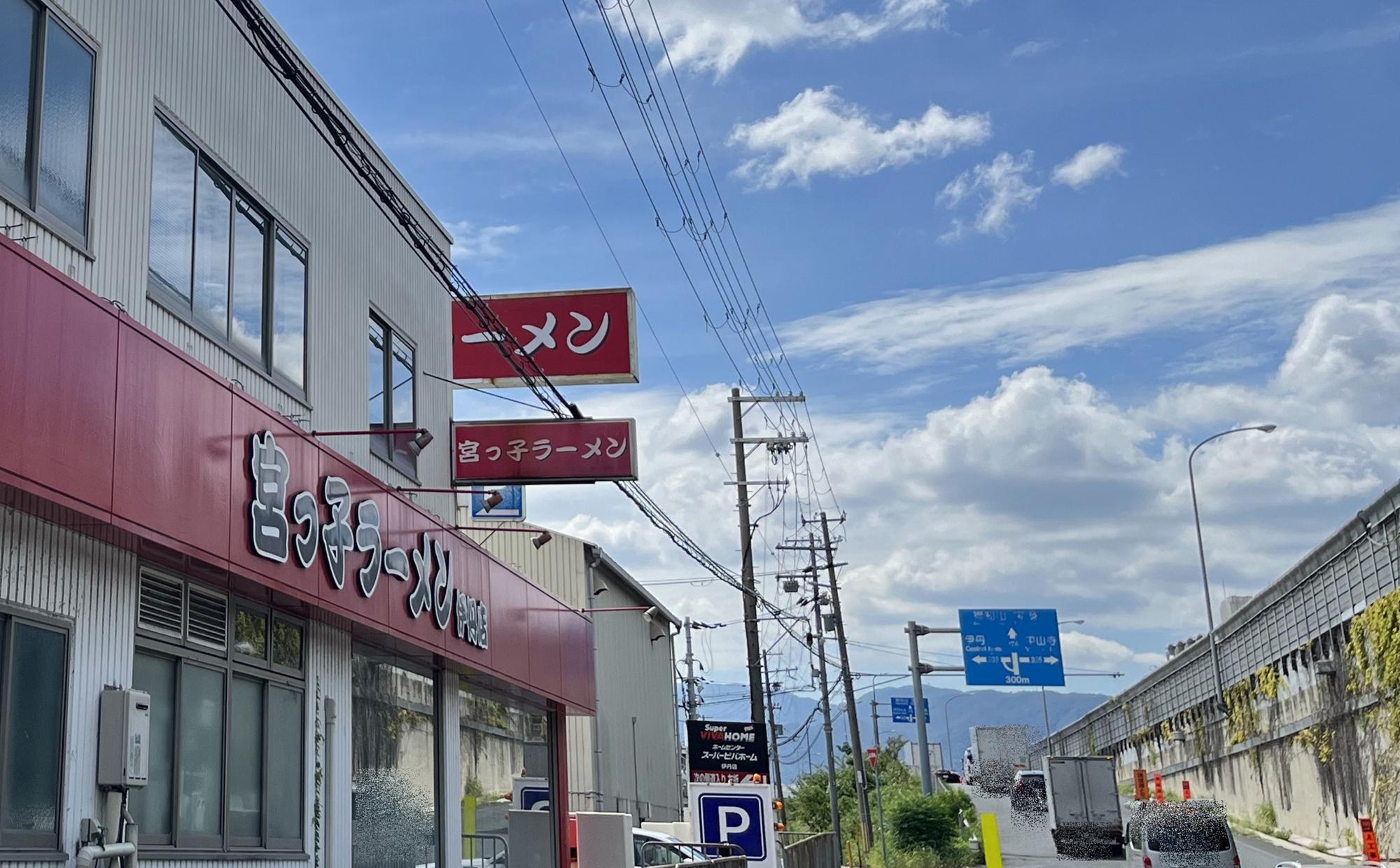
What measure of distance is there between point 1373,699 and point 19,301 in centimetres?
2991

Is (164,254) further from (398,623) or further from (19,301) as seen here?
(398,623)

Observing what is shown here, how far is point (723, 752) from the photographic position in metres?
21.0

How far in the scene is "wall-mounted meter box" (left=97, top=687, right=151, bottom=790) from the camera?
369 inches

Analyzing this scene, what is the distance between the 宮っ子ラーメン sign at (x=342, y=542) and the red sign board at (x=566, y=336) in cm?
356

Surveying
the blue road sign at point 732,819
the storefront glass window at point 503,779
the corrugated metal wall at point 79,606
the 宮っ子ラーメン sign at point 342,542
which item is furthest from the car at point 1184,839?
the corrugated metal wall at point 79,606

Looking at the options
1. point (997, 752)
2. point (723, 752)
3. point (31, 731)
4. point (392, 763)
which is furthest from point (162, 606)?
point (997, 752)

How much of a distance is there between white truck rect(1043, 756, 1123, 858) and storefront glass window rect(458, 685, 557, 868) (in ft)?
82.8

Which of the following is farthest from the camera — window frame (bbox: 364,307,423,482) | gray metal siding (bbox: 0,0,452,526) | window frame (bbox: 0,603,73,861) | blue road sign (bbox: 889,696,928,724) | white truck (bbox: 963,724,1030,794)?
blue road sign (bbox: 889,696,928,724)

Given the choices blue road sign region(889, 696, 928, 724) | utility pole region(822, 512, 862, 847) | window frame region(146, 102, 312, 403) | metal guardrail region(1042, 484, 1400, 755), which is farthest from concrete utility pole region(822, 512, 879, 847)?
window frame region(146, 102, 312, 403)

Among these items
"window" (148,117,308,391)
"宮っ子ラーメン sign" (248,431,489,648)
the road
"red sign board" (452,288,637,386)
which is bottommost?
the road

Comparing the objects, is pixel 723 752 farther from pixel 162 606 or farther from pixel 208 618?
pixel 162 606

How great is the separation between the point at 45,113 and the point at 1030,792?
46.8 m

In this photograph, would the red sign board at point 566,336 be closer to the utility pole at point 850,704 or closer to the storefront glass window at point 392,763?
the storefront glass window at point 392,763

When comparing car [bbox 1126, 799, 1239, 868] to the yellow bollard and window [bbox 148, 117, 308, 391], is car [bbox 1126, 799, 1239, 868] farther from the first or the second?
window [bbox 148, 117, 308, 391]
